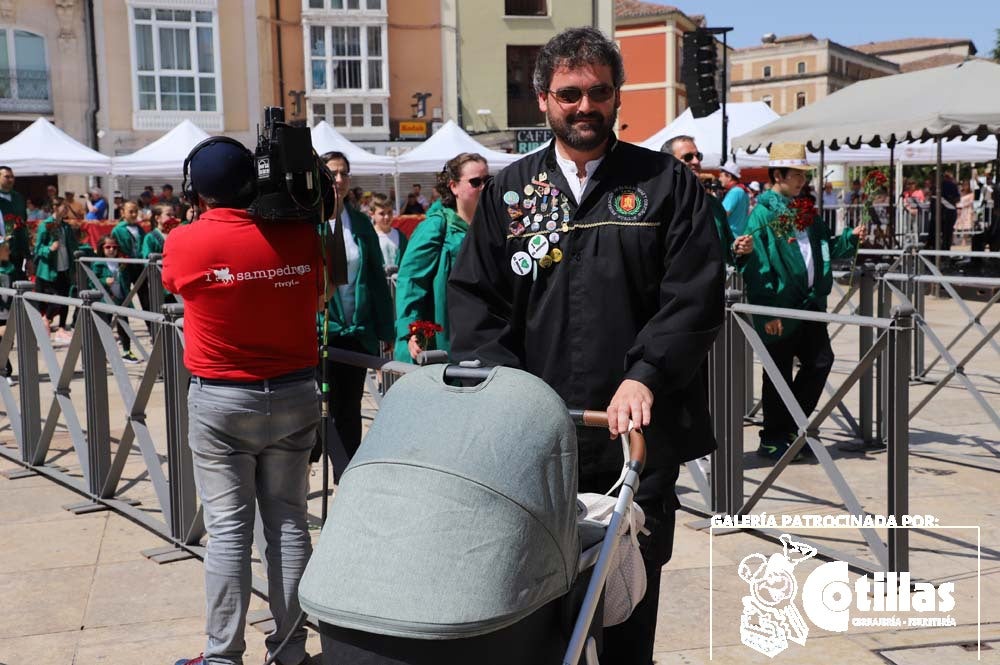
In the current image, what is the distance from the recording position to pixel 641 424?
2.58 m

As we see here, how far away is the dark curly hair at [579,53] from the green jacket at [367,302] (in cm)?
251

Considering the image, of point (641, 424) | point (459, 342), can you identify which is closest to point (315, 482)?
point (459, 342)

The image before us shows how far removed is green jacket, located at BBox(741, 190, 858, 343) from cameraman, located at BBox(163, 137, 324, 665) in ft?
12.5

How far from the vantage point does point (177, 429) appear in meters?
5.36

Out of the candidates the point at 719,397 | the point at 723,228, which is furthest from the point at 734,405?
the point at 723,228

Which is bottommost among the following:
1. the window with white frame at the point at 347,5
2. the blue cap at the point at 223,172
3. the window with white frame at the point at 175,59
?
the blue cap at the point at 223,172

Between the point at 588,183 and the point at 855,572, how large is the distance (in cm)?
280

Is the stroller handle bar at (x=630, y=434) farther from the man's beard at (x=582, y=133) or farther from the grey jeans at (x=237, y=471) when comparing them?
the grey jeans at (x=237, y=471)

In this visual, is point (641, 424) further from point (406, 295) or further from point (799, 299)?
point (799, 299)

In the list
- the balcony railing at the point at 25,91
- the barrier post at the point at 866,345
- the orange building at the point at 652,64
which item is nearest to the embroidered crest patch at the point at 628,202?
the barrier post at the point at 866,345

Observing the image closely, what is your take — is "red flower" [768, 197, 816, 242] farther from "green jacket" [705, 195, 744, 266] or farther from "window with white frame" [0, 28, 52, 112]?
"window with white frame" [0, 28, 52, 112]

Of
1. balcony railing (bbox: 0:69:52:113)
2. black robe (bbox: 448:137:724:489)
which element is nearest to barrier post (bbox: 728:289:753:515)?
black robe (bbox: 448:137:724:489)

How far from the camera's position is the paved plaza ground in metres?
4.20

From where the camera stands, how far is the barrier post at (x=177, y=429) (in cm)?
521
